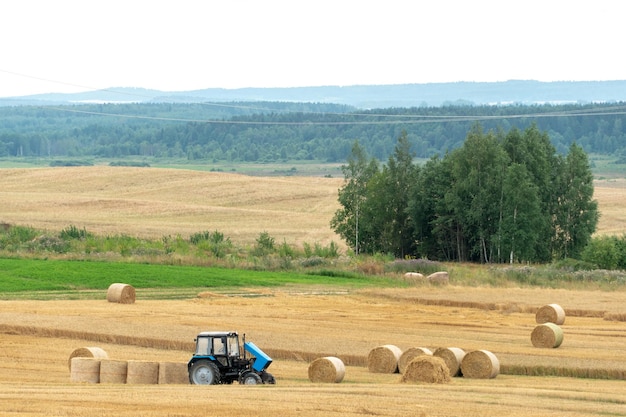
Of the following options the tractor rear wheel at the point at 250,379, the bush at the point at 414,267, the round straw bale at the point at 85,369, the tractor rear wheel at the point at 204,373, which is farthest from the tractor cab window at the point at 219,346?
the bush at the point at 414,267

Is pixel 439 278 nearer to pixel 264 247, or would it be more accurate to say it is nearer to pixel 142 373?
pixel 264 247

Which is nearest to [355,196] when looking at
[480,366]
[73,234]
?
[73,234]

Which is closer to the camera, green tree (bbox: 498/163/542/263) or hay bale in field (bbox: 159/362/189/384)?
hay bale in field (bbox: 159/362/189/384)

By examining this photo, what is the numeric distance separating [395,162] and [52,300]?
119 ft

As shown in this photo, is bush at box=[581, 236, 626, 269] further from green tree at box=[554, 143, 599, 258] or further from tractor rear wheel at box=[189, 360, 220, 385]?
tractor rear wheel at box=[189, 360, 220, 385]

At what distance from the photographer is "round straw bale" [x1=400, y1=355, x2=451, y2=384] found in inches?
1046

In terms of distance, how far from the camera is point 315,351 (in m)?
31.7

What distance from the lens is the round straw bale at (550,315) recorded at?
40.3 meters

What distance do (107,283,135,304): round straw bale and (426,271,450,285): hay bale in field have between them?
59.6 feet

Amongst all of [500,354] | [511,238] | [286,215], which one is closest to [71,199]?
[286,215]

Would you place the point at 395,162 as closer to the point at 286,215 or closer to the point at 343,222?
the point at 343,222

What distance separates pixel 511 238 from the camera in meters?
71.9

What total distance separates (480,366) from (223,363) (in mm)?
6266

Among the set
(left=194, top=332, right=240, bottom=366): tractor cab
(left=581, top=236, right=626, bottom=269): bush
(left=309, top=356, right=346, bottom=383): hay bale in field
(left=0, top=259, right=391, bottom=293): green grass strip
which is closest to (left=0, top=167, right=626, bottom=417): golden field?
(left=309, top=356, right=346, bottom=383): hay bale in field
